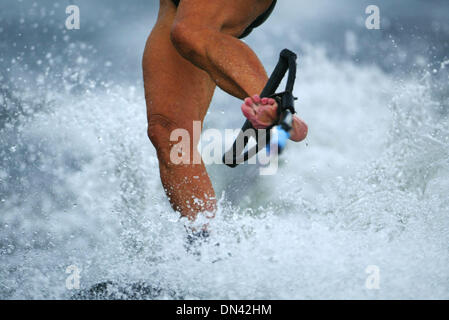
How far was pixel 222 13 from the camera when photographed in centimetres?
125

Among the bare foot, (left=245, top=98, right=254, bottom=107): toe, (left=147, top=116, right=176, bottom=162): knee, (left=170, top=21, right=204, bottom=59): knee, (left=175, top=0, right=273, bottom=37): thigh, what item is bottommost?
the bare foot

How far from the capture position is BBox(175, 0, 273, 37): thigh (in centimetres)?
120

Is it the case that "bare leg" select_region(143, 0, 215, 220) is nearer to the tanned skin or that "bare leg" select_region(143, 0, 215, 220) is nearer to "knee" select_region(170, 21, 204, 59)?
the tanned skin

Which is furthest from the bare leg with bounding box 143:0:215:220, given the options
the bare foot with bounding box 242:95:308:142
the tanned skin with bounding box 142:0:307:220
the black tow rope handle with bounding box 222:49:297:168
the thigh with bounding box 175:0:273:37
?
the bare foot with bounding box 242:95:308:142

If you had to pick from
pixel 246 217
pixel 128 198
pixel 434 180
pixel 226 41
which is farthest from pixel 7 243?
pixel 434 180

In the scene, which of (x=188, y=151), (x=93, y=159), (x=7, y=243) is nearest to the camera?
(x=188, y=151)

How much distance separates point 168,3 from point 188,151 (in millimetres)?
438

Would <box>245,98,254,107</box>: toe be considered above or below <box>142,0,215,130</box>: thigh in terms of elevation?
below

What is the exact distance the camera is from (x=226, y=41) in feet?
3.74

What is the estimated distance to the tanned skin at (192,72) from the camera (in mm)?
1114

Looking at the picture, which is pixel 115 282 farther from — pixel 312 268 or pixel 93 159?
pixel 93 159

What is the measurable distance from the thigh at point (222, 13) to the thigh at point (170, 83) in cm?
18

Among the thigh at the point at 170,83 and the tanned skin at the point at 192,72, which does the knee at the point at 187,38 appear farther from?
the thigh at the point at 170,83

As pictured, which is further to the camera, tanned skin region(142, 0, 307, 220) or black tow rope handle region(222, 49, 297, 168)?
tanned skin region(142, 0, 307, 220)
